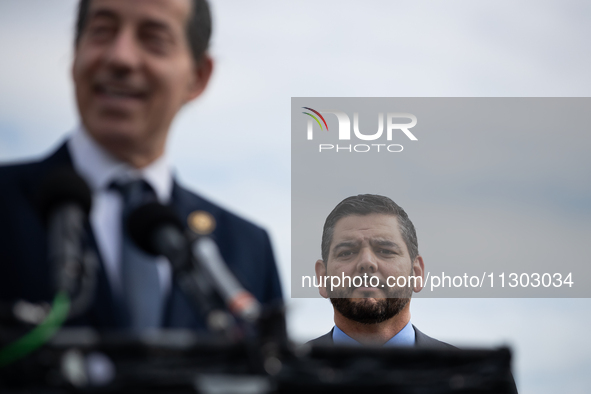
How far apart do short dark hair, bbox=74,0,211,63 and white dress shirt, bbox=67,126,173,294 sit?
48 centimetres

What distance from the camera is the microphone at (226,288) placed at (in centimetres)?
170

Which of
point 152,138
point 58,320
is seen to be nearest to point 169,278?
point 152,138

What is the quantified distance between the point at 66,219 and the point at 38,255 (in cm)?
57

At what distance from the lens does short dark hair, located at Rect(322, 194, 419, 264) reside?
6508mm

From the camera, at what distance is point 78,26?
2775mm

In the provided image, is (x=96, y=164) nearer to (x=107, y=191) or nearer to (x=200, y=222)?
(x=107, y=191)

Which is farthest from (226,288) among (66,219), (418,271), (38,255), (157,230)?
(418,271)

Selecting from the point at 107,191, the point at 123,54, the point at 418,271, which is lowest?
the point at 107,191

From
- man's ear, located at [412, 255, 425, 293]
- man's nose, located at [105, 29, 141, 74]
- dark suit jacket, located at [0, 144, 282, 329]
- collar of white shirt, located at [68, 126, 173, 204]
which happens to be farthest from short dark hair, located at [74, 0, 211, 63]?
man's ear, located at [412, 255, 425, 293]

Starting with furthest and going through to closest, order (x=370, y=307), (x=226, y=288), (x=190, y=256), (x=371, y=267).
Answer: (x=371, y=267)
(x=370, y=307)
(x=190, y=256)
(x=226, y=288)

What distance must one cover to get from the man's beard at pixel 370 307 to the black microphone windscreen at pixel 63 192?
165 inches

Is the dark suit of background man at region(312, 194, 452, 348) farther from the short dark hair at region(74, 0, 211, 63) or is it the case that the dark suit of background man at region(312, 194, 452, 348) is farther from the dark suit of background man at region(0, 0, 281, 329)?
the short dark hair at region(74, 0, 211, 63)

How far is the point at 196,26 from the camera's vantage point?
2789 mm

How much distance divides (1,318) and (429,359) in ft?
4.06
